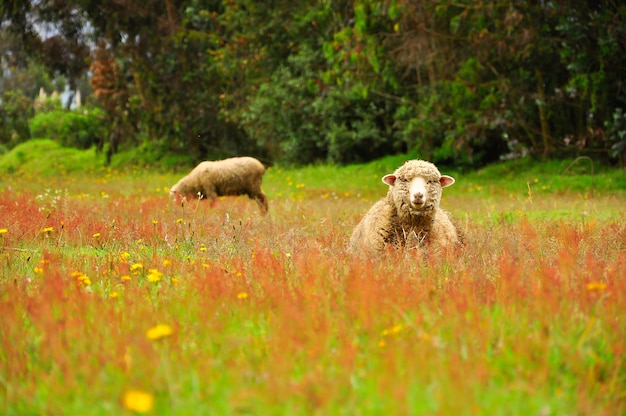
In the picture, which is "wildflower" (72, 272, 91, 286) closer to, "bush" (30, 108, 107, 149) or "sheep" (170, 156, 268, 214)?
"sheep" (170, 156, 268, 214)

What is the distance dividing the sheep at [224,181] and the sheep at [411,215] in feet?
19.4

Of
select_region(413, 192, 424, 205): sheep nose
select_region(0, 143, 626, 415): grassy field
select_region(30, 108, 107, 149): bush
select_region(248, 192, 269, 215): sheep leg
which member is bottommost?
select_region(248, 192, 269, 215): sheep leg

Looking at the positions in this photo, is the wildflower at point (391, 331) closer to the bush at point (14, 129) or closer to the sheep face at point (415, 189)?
the sheep face at point (415, 189)

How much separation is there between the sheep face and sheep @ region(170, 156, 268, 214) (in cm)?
611

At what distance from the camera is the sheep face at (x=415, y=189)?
19.6 ft

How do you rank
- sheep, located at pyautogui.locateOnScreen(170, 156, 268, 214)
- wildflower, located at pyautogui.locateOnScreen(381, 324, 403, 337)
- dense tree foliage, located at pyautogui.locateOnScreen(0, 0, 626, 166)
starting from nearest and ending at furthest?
wildflower, located at pyautogui.locateOnScreen(381, 324, 403, 337) < sheep, located at pyautogui.locateOnScreen(170, 156, 268, 214) < dense tree foliage, located at pyautogui.locateOnScreen(0, 0, 626, 166)

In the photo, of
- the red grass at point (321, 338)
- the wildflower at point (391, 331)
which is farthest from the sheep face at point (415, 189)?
the wildflower at point (391, 331)

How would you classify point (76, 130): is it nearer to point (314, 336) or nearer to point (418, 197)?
point (418, 197)

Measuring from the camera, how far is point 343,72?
61.0 feet

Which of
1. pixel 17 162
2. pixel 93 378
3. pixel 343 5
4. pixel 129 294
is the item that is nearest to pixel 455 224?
pixel 129 294

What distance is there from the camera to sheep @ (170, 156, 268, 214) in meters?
12.4

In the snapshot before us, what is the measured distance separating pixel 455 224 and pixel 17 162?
30475 millimetres

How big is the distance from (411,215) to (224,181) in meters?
6.93

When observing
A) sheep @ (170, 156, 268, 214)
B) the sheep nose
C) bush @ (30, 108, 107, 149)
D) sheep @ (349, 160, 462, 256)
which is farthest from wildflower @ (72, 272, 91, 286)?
bush @ (30, 108, 107, 149)
